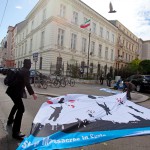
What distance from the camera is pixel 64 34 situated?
118 ft

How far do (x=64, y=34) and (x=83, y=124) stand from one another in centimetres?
3373

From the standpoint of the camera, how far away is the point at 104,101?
422 centimetres

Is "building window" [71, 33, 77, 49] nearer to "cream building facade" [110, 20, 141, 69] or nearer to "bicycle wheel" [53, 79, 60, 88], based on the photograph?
"bicycle wheel" [53, 79, 60, 88]

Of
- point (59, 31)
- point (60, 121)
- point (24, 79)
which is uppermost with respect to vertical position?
point (59, 31)

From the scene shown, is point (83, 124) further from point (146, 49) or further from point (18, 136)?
point (146, 49)

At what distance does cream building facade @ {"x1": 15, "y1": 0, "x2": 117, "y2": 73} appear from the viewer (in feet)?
113

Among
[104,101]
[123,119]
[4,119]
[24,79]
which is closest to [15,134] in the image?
[24,79]

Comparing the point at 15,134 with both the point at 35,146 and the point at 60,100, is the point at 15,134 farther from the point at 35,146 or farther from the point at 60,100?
the point at 35,146

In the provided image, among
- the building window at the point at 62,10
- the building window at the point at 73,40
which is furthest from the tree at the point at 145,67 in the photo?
the building window at the point at 62,10

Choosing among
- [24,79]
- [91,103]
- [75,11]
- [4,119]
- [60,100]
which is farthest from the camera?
[75,11]

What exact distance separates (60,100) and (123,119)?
57.1 inches

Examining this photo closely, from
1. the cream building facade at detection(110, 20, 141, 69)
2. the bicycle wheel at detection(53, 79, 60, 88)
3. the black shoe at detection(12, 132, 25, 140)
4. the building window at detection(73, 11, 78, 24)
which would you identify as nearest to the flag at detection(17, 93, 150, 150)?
the black shoe at detection(12, 132, 25, 140)

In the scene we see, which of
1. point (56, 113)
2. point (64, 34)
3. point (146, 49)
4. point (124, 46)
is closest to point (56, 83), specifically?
point (56, 113)

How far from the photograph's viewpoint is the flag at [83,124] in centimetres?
301
